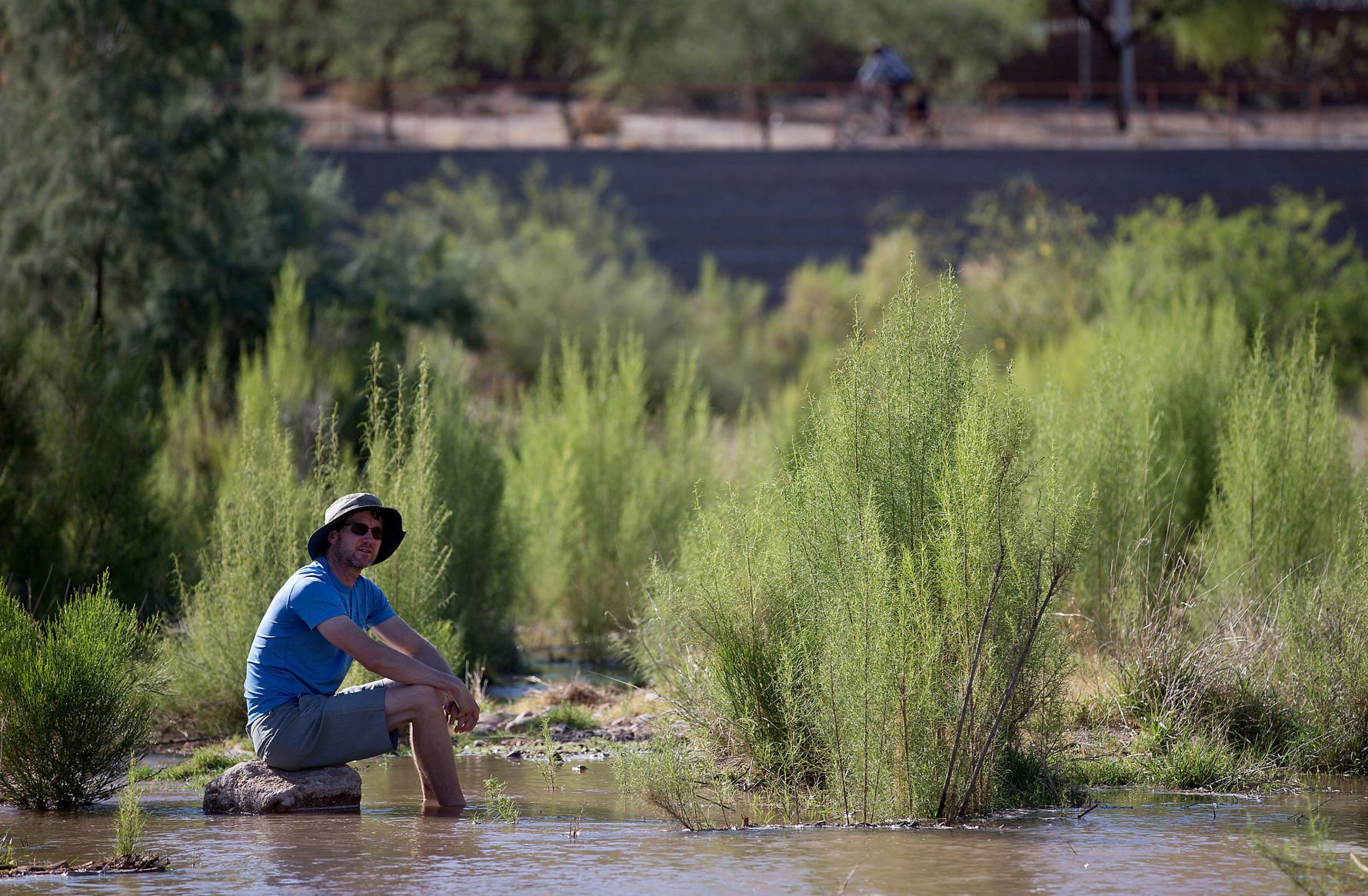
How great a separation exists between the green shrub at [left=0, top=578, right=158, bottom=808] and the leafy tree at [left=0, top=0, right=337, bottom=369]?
317 inches

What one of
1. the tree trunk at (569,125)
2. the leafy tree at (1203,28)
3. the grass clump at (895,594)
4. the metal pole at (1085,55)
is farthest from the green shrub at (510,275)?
the metal pole at (1085,55)

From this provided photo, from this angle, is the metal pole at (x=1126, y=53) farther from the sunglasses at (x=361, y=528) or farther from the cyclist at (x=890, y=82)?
the sunglasses at (x=361, y=528)

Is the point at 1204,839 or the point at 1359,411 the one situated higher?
the point at 1359,411

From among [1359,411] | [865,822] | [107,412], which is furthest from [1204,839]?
[1359,411]

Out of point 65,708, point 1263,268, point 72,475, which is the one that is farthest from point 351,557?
point 1263,268

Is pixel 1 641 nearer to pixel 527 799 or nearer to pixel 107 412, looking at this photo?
pixel 527 799

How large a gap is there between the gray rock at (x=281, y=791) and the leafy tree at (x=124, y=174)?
8672mm

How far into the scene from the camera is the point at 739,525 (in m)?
7.58

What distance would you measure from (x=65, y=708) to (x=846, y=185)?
1103 inches

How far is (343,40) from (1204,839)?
40154 millimetres

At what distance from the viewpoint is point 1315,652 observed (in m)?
8.12

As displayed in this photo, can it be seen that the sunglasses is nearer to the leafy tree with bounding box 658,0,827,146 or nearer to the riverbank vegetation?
the riverbank vegetation

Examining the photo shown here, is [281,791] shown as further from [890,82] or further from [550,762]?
[890,82]

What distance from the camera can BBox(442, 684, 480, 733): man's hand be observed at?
7.18 metres
